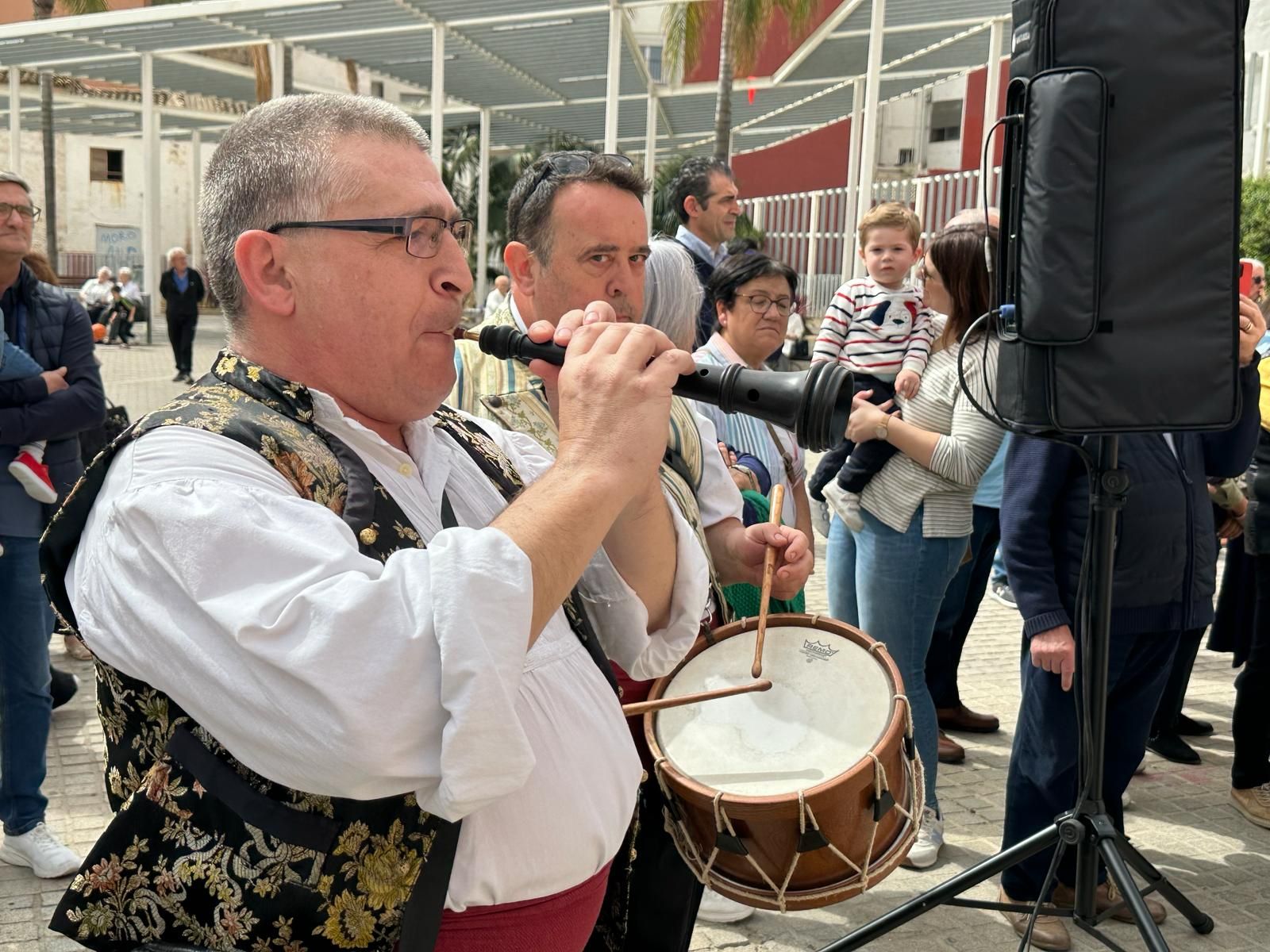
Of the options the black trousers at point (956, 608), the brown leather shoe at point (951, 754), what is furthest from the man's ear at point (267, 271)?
the brown leather shoe at point (951, 754)

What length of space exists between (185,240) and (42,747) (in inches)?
1545

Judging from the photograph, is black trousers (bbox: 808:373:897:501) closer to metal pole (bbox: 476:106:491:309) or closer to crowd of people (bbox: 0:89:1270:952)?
crowd of people (bbox: 0:89:1270:952)

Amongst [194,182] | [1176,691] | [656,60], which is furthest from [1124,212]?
[656,60]

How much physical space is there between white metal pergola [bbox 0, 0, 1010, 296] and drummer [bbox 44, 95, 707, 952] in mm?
9559

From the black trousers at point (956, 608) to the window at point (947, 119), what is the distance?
90.7 feet

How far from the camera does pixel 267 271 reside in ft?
5.22

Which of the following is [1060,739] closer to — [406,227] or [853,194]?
[406,227]

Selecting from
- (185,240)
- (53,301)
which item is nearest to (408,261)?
(53,301)

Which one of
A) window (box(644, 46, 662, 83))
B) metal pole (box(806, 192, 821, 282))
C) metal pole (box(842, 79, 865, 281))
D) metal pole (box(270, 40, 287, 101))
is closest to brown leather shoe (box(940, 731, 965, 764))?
metal pole (box(842, 79, 865, 281))

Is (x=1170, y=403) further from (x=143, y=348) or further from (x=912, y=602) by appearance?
(x=143, y=348)

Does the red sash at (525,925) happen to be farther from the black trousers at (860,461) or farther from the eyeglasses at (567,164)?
the black trousers at (860,461)

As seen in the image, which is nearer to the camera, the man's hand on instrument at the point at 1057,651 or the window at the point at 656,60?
the man's hand on instrument at the point at 1057,651

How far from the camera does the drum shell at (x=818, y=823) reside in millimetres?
2314

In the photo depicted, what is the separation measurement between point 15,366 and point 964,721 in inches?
157
